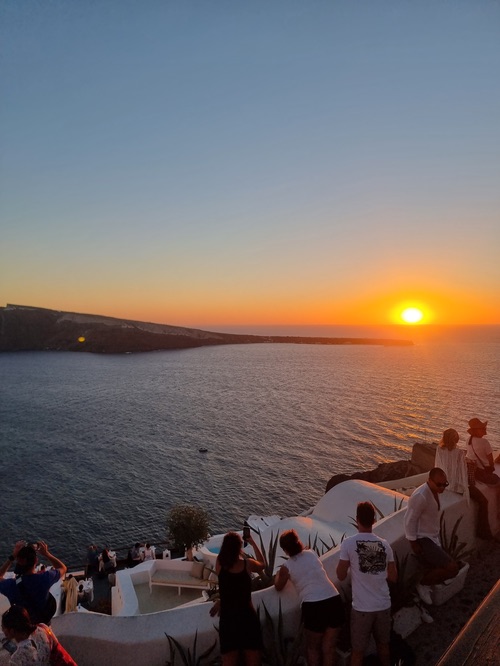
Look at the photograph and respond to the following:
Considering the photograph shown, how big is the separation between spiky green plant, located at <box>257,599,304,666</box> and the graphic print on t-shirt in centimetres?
92

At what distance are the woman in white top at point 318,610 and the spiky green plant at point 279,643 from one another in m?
0.19

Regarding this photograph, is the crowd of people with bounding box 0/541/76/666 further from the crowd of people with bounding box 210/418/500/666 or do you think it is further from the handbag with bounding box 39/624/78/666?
the crowd of people with bounding box 210/418/500/666

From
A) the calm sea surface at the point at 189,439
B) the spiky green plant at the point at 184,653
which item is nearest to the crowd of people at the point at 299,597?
the spiky green plant at the point at 184,653

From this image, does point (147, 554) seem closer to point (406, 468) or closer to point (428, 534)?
point (406, 468)

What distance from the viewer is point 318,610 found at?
4.47 meters

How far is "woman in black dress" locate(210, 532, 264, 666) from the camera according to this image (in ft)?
14.2

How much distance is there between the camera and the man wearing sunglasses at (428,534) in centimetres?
575

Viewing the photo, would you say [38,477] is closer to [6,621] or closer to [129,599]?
[129,599]

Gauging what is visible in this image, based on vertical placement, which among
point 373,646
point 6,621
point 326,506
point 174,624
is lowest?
point 326,506

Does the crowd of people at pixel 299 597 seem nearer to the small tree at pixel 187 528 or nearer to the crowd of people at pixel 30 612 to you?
the crowd of people at pixel 30 612

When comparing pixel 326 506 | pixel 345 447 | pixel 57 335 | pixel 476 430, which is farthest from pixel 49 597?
pixel 57 335

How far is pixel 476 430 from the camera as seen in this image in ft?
25.5

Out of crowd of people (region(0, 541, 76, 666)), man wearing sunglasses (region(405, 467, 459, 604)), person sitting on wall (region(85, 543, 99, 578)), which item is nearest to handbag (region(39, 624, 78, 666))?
crowd of people (region(0, 541, 76, 666))

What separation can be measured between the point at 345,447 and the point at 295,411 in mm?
21547
